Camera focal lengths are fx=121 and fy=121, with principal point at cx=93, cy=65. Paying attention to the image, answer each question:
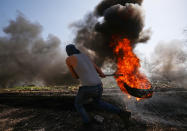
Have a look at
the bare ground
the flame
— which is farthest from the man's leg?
the flame

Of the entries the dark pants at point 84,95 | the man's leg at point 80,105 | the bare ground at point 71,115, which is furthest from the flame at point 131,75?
the man's leg at point 80,105

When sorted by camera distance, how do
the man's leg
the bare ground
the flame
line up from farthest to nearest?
the flame, the bare ground, the man's leg

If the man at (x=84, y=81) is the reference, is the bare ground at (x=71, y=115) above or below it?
below

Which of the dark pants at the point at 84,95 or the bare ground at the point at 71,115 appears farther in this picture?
the bare ground at the point at 71,115

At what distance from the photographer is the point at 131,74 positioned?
193 inches

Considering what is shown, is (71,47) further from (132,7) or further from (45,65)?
(45,65)

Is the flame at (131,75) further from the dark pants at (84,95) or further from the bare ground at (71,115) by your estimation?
the dark pants at (84,95)

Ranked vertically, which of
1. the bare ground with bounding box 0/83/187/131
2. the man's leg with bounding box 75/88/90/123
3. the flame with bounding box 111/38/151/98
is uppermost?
the flame with bounding box 111/38/151/98

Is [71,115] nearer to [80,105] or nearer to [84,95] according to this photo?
[80,105]

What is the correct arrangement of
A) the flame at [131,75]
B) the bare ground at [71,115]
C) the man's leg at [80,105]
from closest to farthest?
the man's leg at [80,105], the bare ground at [71,115], the flame at [131,75]

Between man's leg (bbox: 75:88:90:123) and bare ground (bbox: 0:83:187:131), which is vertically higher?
man's leg (bbox: 75:88:90:123)

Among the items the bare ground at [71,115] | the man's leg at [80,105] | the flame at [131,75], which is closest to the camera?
the man's leg at [80,105]

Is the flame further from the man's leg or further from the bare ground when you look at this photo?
the man's leg

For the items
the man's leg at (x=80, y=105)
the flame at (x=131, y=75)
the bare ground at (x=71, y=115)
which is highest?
the flame at (x=131, y=75)
